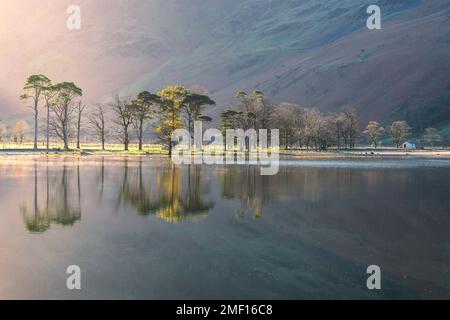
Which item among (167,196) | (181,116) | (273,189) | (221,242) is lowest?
(221,242)

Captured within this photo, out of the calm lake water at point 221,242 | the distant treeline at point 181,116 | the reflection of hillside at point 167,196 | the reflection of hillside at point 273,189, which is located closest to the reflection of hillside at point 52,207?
the calm lake water at point 221,242

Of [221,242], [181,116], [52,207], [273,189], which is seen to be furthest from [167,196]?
[181,116]

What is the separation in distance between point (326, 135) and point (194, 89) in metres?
37.3

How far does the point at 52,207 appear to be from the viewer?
26.8 m

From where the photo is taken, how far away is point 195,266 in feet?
51.8

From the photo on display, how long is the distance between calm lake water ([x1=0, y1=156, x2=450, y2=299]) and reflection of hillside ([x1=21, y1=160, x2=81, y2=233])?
56 millimetres

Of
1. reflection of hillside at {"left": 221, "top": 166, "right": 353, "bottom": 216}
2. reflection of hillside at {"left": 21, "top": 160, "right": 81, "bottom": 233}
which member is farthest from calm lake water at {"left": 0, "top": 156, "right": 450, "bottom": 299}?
reflection of hillside at {"left": 221, "top": 166, "right": 353, "bottom": 216}

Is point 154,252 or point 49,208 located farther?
point 49,208

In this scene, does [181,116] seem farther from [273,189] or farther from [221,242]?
[221,242]

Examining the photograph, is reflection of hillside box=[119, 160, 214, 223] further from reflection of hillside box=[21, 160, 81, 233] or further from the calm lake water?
reflection of hillside box=[21, 160, 81, 233]

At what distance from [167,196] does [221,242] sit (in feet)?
43.7

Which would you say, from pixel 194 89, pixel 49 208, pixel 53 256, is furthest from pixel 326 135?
pixel 53 256
